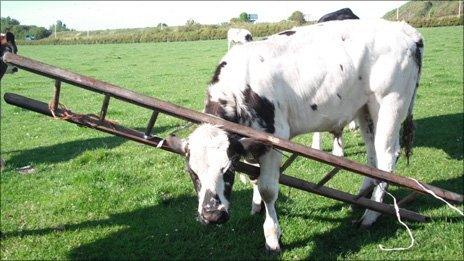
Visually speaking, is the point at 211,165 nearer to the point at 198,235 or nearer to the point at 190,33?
the point at 198,235

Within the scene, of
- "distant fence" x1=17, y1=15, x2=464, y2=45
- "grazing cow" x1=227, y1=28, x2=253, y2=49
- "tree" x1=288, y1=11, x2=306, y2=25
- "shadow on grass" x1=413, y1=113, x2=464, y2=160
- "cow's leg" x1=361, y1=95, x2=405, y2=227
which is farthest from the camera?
"distant fence" x1=17, y1=15, x2=464, y2=45

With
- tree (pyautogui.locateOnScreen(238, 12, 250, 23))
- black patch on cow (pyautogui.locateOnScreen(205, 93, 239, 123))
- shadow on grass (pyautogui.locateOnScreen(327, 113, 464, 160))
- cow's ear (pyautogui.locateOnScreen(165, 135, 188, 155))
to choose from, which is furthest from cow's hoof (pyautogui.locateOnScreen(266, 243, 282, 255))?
tree (pyautogui.locateOnScreen(238, 12, 250, 23))

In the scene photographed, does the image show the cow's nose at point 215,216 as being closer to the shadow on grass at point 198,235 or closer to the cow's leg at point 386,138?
the shadow on grass at point 198,235

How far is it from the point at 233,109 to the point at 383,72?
7.56 ft

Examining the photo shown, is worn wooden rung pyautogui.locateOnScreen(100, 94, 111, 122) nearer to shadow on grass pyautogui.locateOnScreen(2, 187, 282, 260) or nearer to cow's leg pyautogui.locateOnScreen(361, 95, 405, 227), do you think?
shadow on grass pyautogui.locateOnScreen(2, 187, 282, 260)

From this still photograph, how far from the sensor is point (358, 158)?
955 centimetres

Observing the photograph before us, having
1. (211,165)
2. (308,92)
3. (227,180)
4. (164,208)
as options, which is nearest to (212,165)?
(211,165)

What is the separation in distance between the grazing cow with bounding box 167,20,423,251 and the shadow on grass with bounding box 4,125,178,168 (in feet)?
18.8

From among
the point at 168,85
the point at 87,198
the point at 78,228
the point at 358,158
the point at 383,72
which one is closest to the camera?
the point at 383,72

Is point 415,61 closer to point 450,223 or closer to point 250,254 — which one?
point 450,223

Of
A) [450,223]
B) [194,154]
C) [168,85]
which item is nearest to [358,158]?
[450,223]

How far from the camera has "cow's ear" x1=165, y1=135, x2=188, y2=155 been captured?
454 cm

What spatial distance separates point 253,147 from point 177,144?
78 centimetres

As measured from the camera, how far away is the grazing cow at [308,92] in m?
4.79
